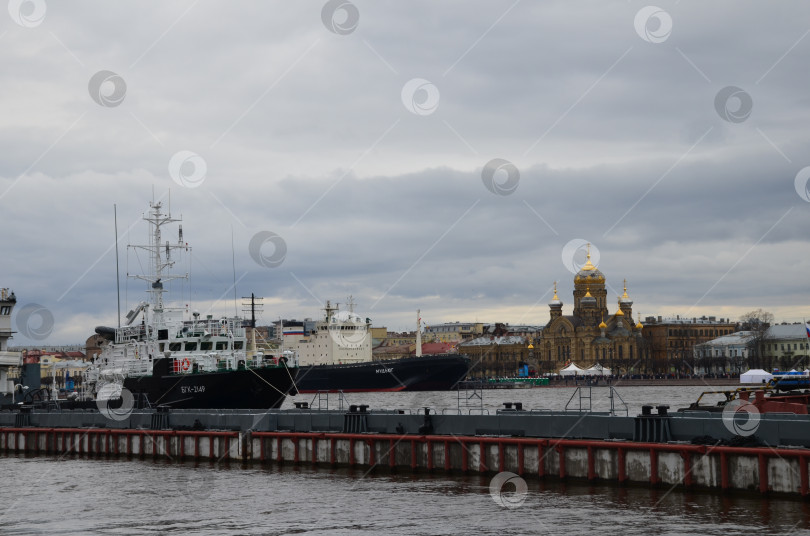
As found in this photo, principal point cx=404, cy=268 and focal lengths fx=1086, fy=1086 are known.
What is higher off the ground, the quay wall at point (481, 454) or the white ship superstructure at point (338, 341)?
the white ship superstructure at point (338, 341)

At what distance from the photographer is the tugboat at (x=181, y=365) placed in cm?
7462

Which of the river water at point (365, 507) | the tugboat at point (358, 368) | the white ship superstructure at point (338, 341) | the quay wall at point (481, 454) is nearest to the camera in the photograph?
the river water at point (365, 507)

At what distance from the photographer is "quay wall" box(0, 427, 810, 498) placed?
31.7 m

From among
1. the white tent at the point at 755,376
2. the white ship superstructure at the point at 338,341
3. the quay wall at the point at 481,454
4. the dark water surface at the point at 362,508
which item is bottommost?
the dark water surface at the point at 362,508

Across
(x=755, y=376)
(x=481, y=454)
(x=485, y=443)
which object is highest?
(x=755, y=376)

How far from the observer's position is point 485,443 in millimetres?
39750

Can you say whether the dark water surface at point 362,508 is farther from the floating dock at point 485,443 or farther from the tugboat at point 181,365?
the tugboat at point 181,365

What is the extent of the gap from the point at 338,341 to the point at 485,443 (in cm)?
14909

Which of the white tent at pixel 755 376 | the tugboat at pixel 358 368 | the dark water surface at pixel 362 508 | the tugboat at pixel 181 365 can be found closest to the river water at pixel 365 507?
the dark water surface at pixel 362 508

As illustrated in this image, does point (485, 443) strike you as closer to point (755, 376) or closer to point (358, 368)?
point (755, 376)

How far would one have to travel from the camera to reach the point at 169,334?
252 ft

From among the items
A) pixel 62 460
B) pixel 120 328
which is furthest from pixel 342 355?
pixel 62 460

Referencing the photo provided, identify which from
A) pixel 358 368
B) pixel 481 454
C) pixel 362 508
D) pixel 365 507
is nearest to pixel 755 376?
pixel 358 368

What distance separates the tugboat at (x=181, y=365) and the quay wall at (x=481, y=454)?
1530cm
